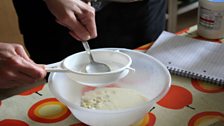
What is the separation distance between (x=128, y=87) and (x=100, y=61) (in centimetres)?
8

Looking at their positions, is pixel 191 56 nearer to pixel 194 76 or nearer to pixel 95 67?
pixel 194 76

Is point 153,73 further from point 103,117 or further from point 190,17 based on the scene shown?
point 190,17

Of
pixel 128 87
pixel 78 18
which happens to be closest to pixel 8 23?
pixel 78 18

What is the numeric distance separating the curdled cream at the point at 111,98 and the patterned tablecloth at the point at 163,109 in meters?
0.04

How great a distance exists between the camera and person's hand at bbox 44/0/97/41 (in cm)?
76

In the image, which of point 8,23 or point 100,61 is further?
point 8,23

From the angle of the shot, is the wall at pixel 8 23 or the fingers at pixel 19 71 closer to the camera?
the fingers at pixel 19 71

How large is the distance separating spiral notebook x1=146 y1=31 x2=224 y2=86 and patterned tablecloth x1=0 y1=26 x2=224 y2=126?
24 millimetres

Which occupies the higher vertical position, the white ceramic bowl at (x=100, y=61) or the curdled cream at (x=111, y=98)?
the white ceramic bowl at (x=100, y=61)

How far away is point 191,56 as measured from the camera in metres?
0.82

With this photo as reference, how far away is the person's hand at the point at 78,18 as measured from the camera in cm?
76

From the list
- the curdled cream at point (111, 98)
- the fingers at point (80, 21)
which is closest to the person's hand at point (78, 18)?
the fingers at point (80, 21)

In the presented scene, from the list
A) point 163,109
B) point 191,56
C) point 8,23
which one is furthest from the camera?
point 8,23

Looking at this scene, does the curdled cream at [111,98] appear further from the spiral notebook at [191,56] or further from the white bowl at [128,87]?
the spiral notebook at [191,56]
